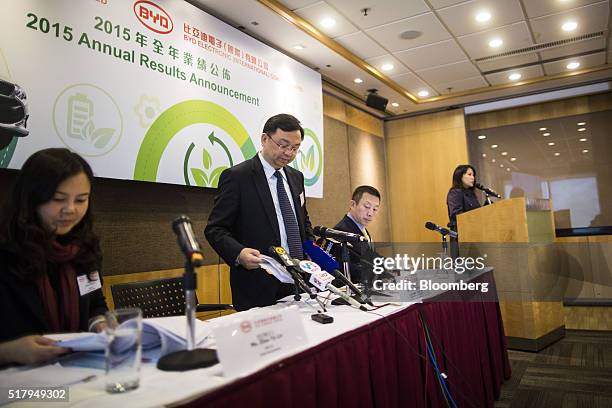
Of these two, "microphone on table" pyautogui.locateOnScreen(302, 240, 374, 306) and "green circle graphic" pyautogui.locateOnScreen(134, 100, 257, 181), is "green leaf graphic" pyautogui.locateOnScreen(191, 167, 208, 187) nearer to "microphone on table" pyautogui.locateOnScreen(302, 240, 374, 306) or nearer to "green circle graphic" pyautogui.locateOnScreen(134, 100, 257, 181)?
"green circle graphic" pyautogui.locateOnScreen(134, 100, 257, 181)

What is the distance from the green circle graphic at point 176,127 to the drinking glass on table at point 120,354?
1966mm

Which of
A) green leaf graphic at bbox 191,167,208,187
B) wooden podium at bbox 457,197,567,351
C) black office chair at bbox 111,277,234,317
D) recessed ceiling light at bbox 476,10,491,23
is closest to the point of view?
black office chair at bbox 111,277,234,317

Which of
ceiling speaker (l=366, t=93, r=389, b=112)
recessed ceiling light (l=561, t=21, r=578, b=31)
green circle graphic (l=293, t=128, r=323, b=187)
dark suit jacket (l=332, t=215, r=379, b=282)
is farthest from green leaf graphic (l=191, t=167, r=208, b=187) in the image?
recessed ceiling light (l=561, t=21, r=578, b=31)

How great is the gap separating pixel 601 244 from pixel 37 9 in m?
6.53

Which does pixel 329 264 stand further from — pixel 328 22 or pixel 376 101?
pixel 376 101

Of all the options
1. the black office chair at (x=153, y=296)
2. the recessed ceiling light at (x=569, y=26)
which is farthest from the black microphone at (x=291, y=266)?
the recessed ceiling light at (x=569, y=26)

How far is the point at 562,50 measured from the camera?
4.48 m

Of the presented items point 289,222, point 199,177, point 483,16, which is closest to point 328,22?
point 483,16

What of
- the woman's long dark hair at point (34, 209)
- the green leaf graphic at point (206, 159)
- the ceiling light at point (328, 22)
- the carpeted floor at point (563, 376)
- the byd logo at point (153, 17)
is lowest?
the carpeted floor at point (563, 376)

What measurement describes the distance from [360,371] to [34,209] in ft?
3.44

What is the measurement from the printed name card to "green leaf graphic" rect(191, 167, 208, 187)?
2139 millimetres

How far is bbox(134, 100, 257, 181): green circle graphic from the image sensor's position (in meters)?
2.63

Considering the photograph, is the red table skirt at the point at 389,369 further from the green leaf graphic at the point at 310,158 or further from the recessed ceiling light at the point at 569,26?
the recessed ceiling light at the point at 569,26

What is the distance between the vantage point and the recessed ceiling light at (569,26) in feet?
12.7
